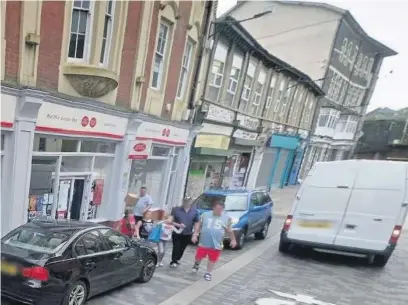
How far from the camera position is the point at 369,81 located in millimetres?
41125

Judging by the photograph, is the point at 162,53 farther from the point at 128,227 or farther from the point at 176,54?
the point at 128,227

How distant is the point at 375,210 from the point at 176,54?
7.58m

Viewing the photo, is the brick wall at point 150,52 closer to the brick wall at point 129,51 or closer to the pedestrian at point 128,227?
the brick wall at point 129,51

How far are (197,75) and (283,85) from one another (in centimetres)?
1082

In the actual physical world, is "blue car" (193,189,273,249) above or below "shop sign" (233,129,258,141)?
below

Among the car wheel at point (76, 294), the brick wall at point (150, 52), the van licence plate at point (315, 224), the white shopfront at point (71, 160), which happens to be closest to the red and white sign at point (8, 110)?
the white shopfront at point (71, 160)

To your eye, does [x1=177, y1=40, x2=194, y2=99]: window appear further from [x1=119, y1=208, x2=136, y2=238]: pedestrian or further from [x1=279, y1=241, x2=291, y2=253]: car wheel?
[x1=279, y1=241, x2=291, y2=253]: car wheel

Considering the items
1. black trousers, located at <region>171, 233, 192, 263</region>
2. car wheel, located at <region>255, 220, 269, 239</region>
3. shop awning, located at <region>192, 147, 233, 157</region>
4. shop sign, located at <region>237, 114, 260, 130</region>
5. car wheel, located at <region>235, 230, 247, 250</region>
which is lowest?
car wheel, located at <region>255, 220, 269, 239</region>

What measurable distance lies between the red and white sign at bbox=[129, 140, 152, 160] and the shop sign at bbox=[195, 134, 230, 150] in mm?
3546

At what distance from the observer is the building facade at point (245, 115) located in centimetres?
1544

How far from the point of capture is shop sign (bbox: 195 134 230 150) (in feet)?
49.9

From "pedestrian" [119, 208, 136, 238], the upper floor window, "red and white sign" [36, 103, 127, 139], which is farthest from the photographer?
the upper floor window

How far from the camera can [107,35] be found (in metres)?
9.27

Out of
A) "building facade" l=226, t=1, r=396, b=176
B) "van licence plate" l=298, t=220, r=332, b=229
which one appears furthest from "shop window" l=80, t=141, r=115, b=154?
"building facade" l=226, t=1, r=396, b=176
